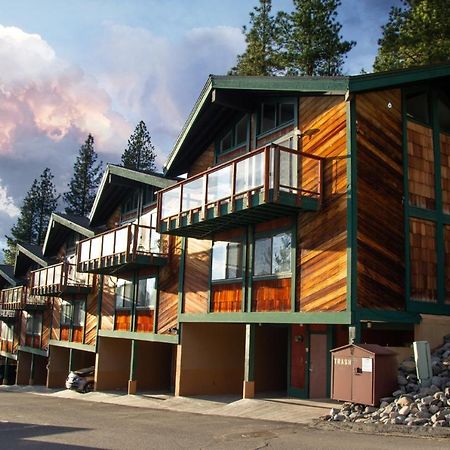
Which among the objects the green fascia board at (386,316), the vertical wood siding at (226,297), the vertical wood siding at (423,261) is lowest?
the green fascia board at (386,316)

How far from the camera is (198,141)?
74.2ft

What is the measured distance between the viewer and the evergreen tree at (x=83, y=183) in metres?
62.3

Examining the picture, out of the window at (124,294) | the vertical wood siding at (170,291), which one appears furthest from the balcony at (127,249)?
the window at (124,294)

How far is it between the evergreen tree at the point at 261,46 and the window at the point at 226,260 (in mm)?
26280

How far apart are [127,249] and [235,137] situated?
6362mm

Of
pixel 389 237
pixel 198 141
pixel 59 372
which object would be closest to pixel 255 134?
pixel 198 141

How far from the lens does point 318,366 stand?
61.6ft

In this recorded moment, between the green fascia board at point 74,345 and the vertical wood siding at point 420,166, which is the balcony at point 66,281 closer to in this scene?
→ the green fascia board at point 74,345

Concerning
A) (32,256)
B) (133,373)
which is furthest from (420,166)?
(32,256)

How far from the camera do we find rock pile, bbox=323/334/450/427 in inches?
475

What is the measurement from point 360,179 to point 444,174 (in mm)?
4118

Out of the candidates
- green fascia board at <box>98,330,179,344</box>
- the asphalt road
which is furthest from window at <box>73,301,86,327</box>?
the asphalt road

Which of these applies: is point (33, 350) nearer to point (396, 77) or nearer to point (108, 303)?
point (108, 303)

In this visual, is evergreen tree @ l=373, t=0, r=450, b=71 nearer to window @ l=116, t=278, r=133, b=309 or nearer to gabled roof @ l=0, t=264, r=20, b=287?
window @ l=116, t=278, r=133, b=309
